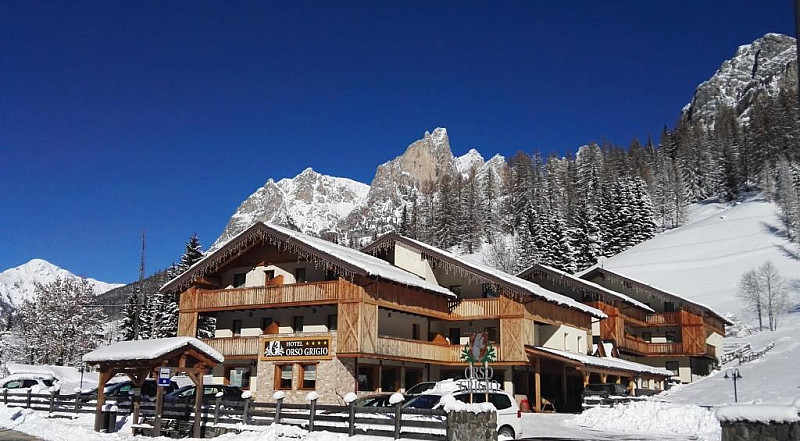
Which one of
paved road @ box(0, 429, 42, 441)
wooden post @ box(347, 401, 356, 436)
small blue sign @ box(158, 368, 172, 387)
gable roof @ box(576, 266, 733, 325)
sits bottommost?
paved road @ box(0, 429, 42, 441)

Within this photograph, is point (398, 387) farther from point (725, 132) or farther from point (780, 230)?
point (725, 132)

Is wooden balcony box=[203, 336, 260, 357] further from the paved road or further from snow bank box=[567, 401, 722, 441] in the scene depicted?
snow bank box=[567, 401, 722, 441]

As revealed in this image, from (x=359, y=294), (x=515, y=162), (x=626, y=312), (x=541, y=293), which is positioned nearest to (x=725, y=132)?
(x=515, y=162)

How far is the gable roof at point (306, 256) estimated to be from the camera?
117 ft

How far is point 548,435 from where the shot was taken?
2517 centimetres

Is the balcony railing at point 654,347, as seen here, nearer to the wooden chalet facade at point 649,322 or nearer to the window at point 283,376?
the wooden chalet facade at point 649,322

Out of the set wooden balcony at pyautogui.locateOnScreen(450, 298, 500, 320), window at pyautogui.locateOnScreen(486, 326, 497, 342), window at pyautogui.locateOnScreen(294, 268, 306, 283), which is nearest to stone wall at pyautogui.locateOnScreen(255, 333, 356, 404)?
window at pyautogui.locateOnScreen(294, 268, 306, 283)

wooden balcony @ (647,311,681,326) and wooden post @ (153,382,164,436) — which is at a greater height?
wooden balcony @ (647,311,681,326)

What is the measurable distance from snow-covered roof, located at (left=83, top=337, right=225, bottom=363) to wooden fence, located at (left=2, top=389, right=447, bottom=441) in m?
1.91

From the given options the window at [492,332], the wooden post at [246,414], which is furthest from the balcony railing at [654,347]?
the wooden post at [246,414]

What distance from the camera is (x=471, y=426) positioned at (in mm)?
18797

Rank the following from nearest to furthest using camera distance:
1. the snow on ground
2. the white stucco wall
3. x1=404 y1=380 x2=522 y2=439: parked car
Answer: x1=404 y1=380 x2=522 y2=439: parked car
the snow on ground
the white stucco wall

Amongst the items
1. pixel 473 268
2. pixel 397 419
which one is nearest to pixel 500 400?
pixel 397 419

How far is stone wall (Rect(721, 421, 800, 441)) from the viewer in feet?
36.9
